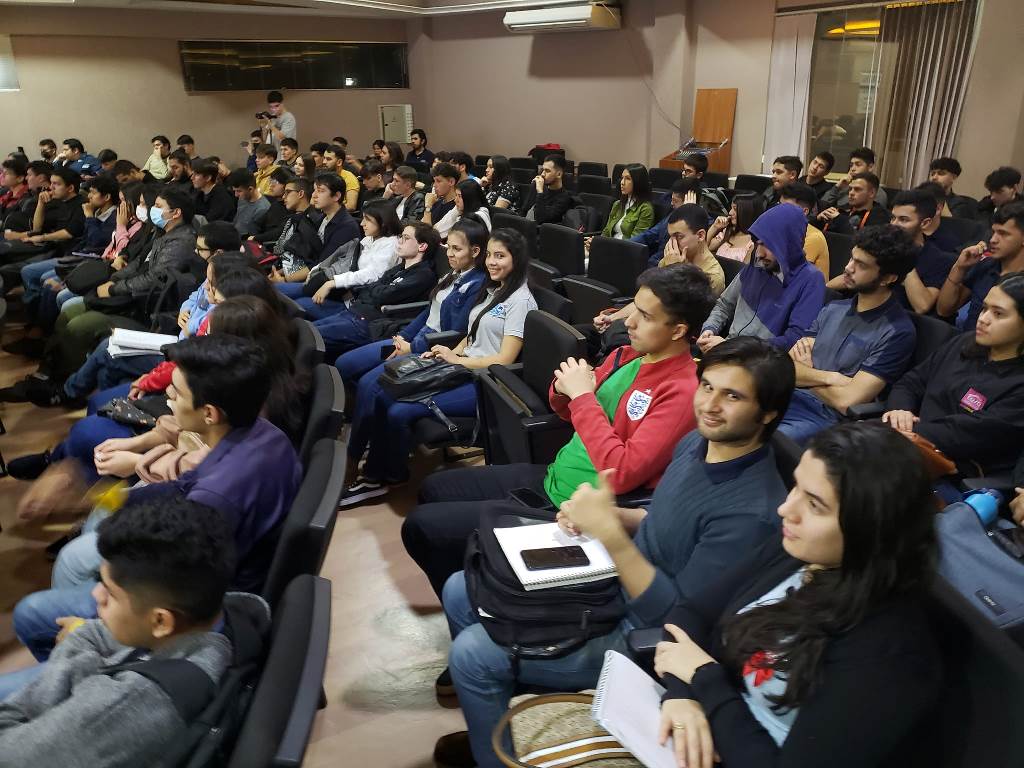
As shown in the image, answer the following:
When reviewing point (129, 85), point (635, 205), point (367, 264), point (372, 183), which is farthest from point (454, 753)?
point (129, 85)

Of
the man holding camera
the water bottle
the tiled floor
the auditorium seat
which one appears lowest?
the tiled floor

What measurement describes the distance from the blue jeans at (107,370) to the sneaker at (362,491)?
0.98 metres

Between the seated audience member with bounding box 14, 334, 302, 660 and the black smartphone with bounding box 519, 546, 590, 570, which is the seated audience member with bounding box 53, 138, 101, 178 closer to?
the seated audience member with bounding box 14, 334, 302, 660

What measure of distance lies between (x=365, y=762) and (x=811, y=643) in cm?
128

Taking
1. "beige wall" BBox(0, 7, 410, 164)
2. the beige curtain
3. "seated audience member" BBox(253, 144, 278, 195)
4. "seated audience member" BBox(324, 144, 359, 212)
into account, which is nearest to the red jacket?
"seated audience member" BBox(324, 144, 359, 212)

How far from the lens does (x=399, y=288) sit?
3.92m

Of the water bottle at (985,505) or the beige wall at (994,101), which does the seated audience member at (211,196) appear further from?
the beige wall at (994,101)

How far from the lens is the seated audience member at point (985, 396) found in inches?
84.4

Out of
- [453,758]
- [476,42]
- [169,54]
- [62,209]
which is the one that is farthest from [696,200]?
[169,54]

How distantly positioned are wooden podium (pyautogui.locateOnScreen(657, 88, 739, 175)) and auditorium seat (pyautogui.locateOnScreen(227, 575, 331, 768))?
814 centimetres

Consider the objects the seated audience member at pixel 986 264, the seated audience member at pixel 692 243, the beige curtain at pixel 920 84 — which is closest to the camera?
the seated audience member at pixel 986 264

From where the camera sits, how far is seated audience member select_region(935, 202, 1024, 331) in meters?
3.09

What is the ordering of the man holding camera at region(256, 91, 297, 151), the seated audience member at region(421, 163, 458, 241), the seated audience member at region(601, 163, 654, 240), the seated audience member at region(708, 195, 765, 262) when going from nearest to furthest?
the seated audience member at region(708, 195, 765, 262) < the seated audience member at region(601, 163, 654, 240) < the seated audience member at region(421, 163, 458, 241) < the man holding camera at region(256, 91, 297, 151)

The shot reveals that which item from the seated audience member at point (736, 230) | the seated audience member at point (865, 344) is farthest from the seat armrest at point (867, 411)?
the seated audience member at point (736, 230)
